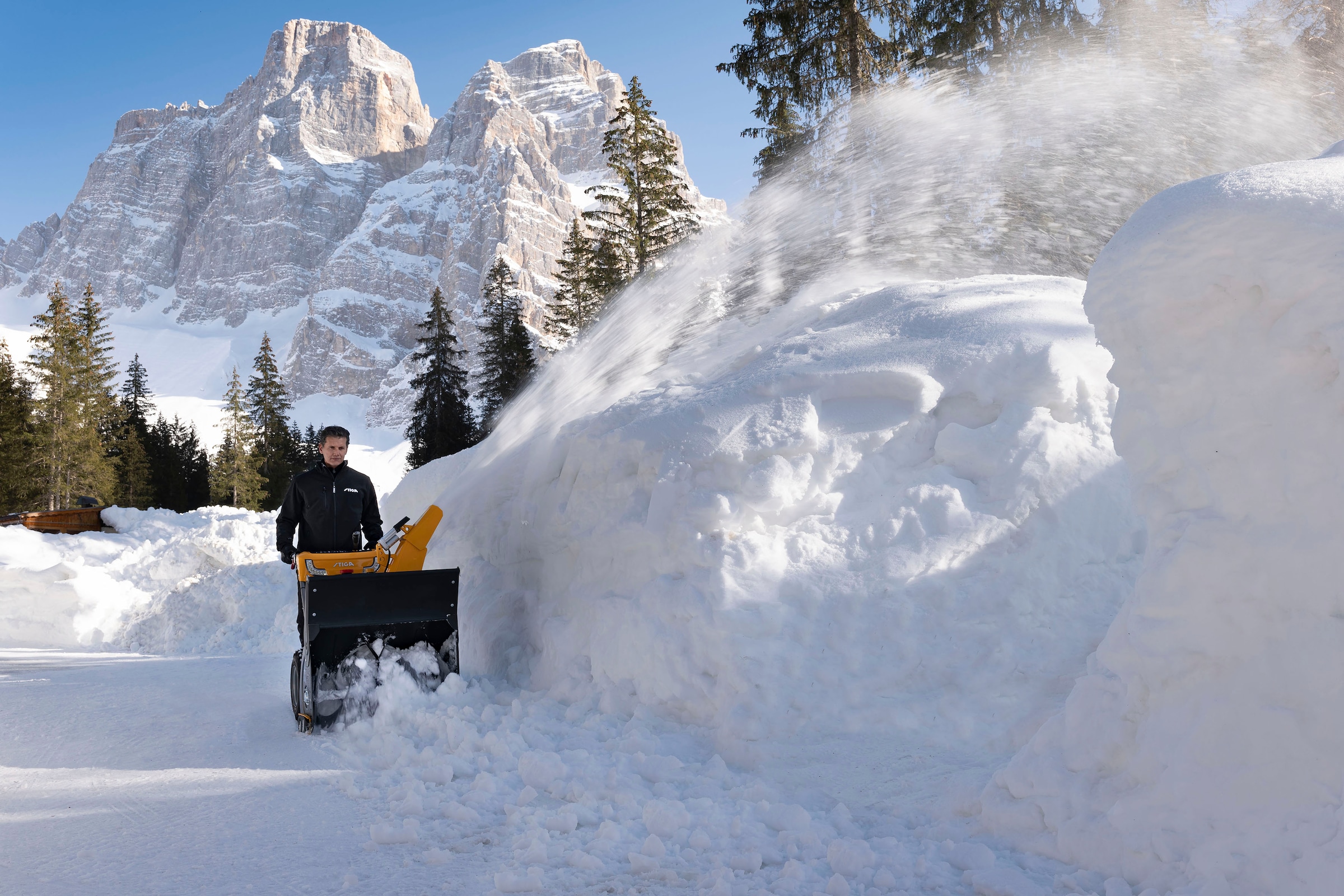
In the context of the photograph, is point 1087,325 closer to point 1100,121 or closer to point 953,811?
point 953,811

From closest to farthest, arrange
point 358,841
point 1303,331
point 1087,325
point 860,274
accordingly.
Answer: point 1303,331 < point 358,841 < point 1087,325 < point 860,274

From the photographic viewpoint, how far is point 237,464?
4159cm

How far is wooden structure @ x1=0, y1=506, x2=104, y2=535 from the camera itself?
1287 cm

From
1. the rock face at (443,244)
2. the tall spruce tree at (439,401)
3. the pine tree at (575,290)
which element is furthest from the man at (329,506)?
the rock face at (443,244)

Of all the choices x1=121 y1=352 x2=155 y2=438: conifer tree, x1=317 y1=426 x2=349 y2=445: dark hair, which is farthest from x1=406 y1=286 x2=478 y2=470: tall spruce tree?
x1=317 y1=426 x2=349 y2=445: dark hair

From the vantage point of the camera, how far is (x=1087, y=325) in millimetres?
4828

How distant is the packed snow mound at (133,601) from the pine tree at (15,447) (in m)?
24.2

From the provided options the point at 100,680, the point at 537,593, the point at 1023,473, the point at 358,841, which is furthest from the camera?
the point at 100,680

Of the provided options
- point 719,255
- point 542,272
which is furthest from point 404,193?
point 719,255

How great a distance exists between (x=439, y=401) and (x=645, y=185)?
1460cm

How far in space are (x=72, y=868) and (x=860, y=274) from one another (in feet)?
23.5

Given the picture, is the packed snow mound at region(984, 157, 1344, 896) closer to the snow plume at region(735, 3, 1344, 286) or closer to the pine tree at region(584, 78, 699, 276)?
the snow plume at region(735, 3, 1344, 286)

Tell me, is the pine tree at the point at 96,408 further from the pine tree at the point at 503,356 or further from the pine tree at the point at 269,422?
the pine tree at the point at 503,356

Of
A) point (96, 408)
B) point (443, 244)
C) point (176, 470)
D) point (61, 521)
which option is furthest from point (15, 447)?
point (443, 244)
